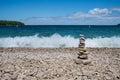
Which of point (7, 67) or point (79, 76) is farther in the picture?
point (7, 67)

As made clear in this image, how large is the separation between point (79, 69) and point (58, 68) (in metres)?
0.77

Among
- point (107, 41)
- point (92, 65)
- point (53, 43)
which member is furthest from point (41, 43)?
point (92, 65)

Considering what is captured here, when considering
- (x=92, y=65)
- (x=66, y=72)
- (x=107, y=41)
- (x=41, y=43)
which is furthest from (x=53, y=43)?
(x=66, y=72)

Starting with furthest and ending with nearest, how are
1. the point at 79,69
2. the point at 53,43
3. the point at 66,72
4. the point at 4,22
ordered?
the point at 4,22, the point at 53,43, the point at 79,69, the point at 66,72

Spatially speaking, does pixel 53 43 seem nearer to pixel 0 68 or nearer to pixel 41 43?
pixel 41 43

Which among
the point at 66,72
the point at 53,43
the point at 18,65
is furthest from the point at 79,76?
the point at 53,43

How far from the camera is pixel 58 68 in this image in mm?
8656

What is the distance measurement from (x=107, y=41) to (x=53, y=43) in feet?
16.3

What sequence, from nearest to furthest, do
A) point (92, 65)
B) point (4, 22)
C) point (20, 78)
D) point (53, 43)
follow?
point (20, 78)
point (92, 65)
point (53, 43)
point (4, 22)

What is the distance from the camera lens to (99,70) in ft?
28.2

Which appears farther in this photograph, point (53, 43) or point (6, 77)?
point (53, 43)

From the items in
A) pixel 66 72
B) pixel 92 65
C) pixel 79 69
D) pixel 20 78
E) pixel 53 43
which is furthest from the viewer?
pixel 53 43

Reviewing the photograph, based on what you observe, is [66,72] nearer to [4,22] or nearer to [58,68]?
[58,68]

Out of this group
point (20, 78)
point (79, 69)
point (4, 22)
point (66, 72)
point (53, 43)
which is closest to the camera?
point (20, 78)
